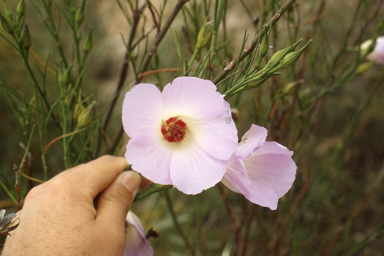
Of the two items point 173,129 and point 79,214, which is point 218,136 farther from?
point 79,214

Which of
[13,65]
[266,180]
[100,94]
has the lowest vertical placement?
[100,94]

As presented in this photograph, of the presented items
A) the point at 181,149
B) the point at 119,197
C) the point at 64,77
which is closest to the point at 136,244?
the point at 119,197

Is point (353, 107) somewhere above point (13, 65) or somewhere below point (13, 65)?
below

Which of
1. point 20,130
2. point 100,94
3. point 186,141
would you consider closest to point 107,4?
point 100,94

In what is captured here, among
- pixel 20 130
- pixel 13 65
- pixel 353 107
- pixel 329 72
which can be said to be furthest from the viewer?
pixel 353 107

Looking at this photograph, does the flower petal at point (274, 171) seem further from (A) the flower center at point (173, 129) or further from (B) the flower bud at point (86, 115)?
(B) the flower bud at point (86, 115)

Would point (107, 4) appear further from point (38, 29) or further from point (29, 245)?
point (29, 245)

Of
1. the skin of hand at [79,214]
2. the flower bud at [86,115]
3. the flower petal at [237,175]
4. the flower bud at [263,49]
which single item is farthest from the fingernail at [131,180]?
the flower bud at [263,49]

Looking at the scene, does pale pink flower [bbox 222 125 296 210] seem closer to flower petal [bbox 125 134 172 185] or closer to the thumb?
flower petal [bbox 125 134 172 185]
